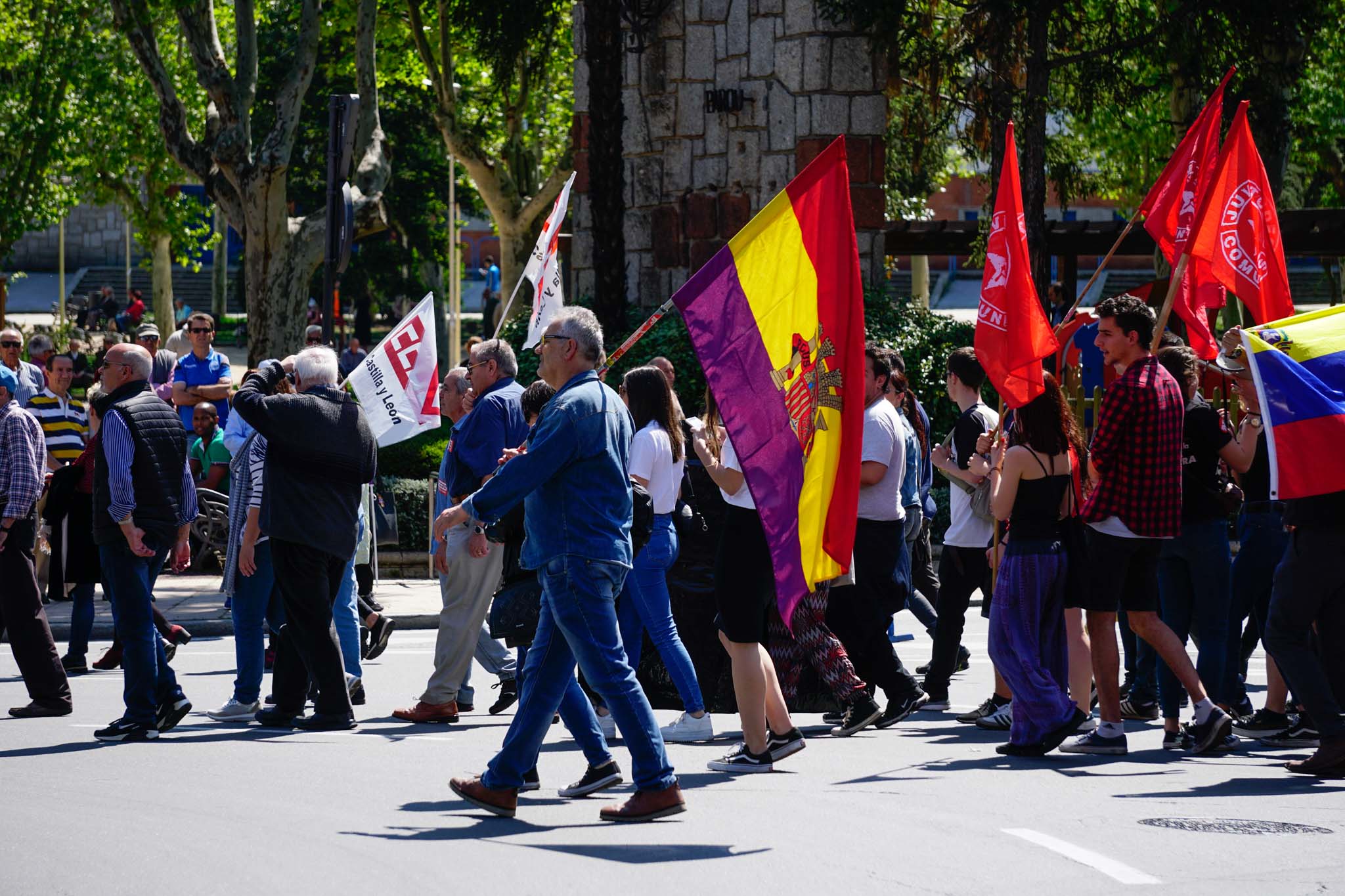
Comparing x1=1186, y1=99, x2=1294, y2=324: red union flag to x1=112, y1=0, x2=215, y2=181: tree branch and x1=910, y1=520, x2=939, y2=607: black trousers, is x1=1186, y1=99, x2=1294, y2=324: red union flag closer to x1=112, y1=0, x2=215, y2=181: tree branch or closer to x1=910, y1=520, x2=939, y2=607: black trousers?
x1=910, y1=520, x2=939, y2=607: black trousers

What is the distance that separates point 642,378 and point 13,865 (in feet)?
12.0

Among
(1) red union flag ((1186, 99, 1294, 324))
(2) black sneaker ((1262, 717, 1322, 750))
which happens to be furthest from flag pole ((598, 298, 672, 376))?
(1) red union flag ((1186, 99, 1294, 324))

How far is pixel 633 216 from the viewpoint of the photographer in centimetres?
1927

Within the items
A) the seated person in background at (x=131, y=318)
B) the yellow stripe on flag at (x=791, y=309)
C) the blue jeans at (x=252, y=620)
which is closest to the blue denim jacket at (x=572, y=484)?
the yellow stripe on flag at (x=791, y=309)

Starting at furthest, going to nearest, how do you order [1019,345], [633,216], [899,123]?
[899,123] → [633,216] → [1019,345]

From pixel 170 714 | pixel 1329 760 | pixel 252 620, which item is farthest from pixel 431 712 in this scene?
pixel 1329 760

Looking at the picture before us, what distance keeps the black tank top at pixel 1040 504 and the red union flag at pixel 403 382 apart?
Result: 5.06 m

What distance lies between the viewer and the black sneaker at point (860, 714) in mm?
9016

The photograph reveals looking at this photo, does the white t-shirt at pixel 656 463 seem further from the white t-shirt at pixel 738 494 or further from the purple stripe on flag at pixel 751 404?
the purple stripe on flag at pixel 751 404

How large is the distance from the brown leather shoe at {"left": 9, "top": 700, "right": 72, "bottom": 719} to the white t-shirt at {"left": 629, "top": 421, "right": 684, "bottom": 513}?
10.4ft

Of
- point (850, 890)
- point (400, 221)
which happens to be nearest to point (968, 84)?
point (850, 890)

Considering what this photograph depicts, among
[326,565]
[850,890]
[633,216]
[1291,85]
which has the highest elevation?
[1291,85]

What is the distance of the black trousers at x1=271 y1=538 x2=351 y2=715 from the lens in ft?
29.3

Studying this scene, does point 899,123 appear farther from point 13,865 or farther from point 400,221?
point 400,221
